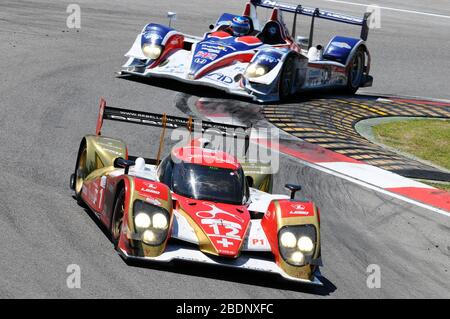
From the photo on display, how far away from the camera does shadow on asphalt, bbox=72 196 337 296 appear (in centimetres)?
1040

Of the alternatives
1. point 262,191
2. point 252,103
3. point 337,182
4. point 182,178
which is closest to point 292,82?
point 252,103

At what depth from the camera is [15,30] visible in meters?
24.1

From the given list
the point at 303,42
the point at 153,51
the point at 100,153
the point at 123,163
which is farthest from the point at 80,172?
the point at 303,42

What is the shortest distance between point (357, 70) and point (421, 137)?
422 centimetres

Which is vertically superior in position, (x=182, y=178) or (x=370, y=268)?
(x=182, y=178)

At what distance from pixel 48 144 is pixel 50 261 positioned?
16.9 feet

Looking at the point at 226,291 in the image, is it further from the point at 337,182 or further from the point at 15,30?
the point at 15,30

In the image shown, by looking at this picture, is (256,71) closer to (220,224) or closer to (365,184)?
(365,184)

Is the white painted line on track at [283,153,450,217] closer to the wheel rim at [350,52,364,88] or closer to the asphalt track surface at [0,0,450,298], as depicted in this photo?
the asphalt track surface at [0,0,450,298]

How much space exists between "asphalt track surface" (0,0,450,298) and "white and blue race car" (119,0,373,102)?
0.61m

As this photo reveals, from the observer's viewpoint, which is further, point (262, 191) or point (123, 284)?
point (262, 191)

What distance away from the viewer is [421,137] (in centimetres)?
1959

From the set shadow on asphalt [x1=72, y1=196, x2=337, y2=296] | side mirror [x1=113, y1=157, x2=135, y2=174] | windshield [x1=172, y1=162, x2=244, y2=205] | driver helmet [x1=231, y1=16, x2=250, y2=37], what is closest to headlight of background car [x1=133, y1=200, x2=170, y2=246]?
shadow on asphalt [x1=72, y1=196, x2=337, y2=296]

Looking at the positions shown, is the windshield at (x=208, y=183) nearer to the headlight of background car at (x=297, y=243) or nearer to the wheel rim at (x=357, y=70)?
the headlight of background car at (x=297, y=243)
